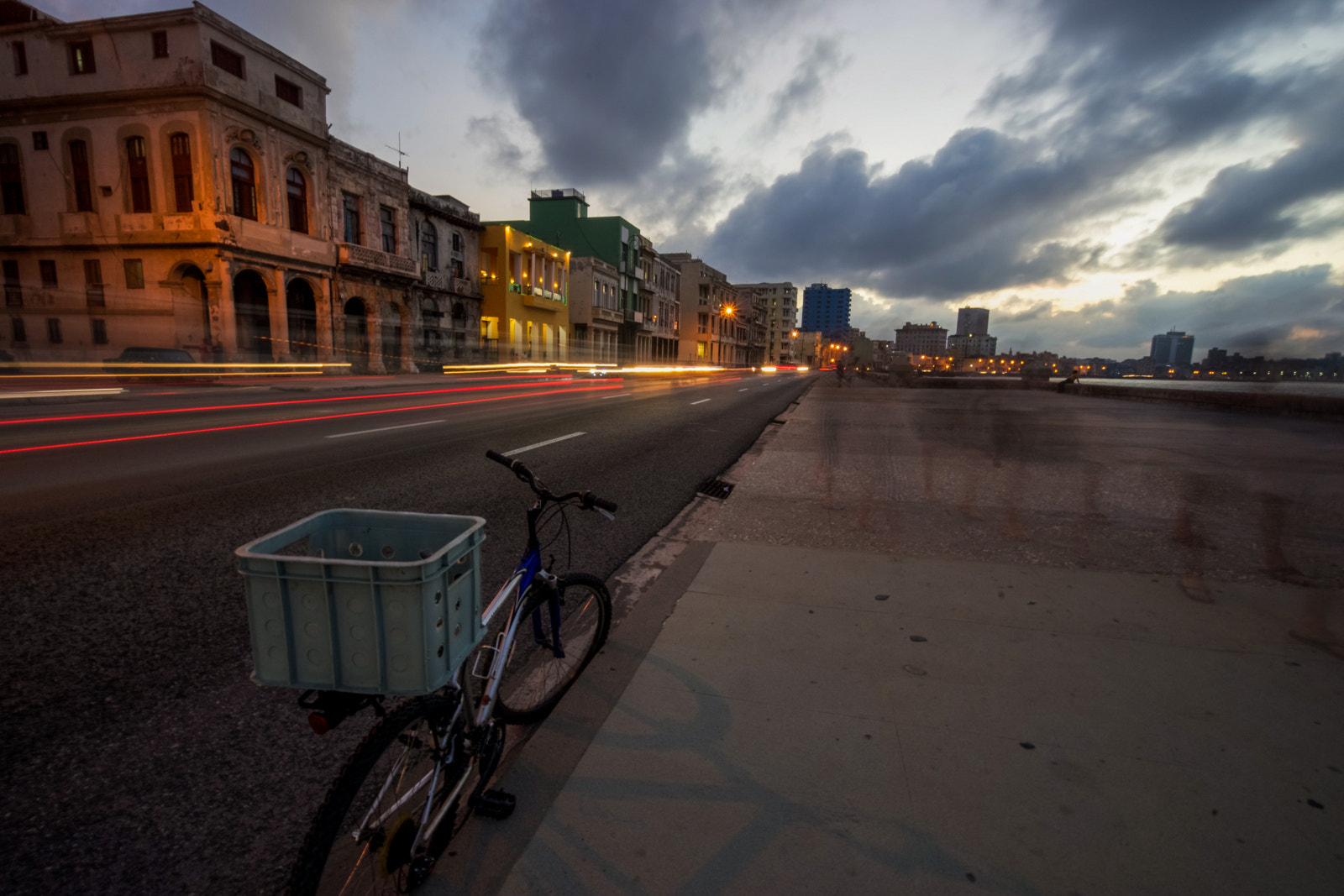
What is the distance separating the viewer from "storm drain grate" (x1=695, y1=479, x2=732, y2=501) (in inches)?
262

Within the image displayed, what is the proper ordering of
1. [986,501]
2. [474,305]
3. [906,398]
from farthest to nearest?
1. [474,305]
2. [906,398]
3. [986,501]

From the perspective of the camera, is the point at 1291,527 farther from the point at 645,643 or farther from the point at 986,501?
the point at 645,643

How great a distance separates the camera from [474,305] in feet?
130

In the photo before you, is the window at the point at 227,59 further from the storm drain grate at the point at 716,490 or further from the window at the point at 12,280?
the storm drain grate at the point at 716,490

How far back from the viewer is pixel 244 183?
25.4 meters

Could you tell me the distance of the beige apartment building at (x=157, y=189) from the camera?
23.8 m

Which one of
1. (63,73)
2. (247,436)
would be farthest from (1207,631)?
(63,73)

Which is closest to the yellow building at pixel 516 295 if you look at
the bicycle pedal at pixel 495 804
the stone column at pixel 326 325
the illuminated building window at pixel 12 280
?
the stone column at pixel 326 325

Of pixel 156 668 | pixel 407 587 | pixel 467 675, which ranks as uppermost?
pixel 407 587

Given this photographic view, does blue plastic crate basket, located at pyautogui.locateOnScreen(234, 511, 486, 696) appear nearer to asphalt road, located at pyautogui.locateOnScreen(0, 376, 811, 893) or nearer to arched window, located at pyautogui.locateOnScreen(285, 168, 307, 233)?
asphalt road, located at pyautogui.locateOnScreen(0, 376, 811, 893)

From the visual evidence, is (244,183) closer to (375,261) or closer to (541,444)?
(375,261)

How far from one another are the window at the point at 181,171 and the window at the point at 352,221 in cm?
678

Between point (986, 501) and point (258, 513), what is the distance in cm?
707

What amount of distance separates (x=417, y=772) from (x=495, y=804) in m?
0.30
